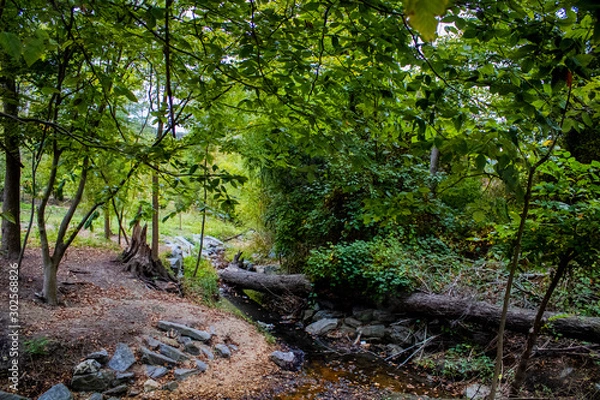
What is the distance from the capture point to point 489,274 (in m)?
5.34

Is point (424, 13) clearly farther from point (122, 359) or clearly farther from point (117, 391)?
point (122, 359)

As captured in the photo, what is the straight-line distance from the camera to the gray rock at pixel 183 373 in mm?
3581

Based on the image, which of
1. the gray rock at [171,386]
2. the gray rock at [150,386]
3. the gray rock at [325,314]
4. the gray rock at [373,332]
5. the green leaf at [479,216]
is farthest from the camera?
the gray rock at [325,314]

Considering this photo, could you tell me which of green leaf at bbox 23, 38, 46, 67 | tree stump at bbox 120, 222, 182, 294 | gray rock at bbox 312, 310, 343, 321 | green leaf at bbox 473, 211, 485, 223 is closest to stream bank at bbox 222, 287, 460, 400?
gray rock at bbox 312, 310, 343, 321

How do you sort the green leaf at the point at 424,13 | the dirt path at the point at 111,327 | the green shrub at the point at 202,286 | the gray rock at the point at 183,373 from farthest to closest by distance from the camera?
the green shrub at the point at 202,286 → the gray rock at the point at 183,373 → the dirt path at the point at 111,327 → the green leaf at the point at 424,13

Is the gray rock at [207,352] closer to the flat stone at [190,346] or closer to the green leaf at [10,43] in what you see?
the flat stone at [190,346]

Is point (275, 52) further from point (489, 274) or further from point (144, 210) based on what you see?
point (489, 274)

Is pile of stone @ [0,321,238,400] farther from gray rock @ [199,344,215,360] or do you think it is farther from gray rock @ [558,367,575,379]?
gray rock @ [558,367,575,379]

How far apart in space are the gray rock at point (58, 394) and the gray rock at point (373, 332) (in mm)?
4095

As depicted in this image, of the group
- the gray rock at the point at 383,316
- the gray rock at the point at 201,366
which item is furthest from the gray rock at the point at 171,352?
the gray rock at the point at 383,316

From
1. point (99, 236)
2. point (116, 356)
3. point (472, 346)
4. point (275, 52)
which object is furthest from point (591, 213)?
point (99, 236)

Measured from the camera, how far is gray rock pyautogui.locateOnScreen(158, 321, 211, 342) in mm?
4410

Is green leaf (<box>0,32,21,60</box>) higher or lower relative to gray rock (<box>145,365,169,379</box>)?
higher

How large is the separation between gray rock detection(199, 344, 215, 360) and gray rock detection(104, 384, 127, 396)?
117 centimetres
